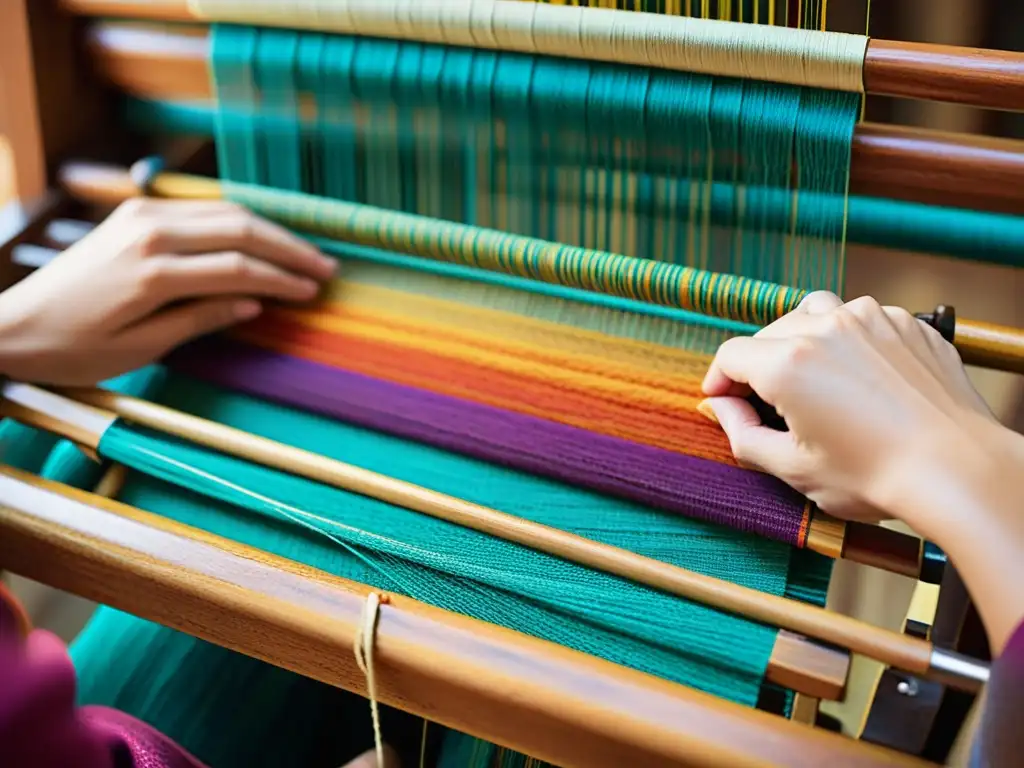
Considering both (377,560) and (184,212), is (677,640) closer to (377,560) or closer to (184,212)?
(377,560)

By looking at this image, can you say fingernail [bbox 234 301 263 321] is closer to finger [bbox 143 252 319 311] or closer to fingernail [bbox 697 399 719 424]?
finger [bbox 143 252 319 311]

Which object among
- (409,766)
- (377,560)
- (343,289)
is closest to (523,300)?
(343,289)

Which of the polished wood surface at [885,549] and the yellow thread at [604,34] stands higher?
the yellow thread at [604,34]

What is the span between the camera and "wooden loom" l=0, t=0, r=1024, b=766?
542mm

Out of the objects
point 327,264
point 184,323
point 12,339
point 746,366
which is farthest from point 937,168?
point 12,339

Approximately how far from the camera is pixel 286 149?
0.93 metres

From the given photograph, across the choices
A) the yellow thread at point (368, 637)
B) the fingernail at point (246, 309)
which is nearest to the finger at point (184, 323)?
the fingernail at point (246, 309)

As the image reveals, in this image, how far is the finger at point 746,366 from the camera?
644 millimetres

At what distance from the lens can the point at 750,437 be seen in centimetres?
67

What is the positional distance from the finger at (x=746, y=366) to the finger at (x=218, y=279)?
0.38 metres

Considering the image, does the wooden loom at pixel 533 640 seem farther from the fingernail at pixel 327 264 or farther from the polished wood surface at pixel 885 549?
the fingernail at pixel 327 264

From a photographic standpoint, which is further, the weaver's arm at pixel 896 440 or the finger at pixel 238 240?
the finger at pixel 238 240

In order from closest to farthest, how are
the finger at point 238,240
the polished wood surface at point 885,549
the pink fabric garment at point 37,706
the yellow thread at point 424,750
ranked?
the pink fabric garment at point 37,706 → the polished wood surface at point 885,549 → the yellow thread at point 424,750 → the finger at point 238,240

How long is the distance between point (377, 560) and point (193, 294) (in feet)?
1.04
